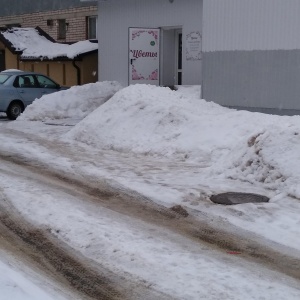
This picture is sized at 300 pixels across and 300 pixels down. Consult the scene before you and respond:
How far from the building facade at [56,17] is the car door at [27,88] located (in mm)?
6460

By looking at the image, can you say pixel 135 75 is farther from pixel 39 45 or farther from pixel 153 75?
pixel 39 45

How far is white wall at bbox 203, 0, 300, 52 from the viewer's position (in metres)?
14.8

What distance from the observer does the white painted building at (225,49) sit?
15.0m

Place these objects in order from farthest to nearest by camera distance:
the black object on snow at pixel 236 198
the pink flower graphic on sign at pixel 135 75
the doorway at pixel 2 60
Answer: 1. the doorway at pixel 2 60
2. the pink flower graphic on sign at pixel 135 75
3. the black object on snow at pixel 236 198

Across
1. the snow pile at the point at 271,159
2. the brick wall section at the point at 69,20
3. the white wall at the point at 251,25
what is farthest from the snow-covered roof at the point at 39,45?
the snow pile at the point at 271,159

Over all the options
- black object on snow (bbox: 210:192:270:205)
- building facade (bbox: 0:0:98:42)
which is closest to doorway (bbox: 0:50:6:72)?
building facade (bbox: 0:0:98:42)

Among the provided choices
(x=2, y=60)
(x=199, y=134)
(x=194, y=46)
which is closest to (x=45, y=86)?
(x=194, y=46)

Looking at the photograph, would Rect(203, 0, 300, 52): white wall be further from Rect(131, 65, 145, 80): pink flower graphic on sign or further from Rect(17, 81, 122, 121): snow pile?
Rect(17, 81, 122, 121): snow pile

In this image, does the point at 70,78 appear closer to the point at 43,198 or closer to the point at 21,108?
the point at 21,108

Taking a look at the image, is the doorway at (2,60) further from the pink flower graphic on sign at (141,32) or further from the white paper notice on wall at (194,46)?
the white paper notice on wall at (194,46)

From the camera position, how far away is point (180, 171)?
34.8ft

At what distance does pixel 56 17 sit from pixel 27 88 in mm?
10428

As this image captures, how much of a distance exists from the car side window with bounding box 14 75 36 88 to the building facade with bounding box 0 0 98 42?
641cm

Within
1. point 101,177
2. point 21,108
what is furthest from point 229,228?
point 21,108
